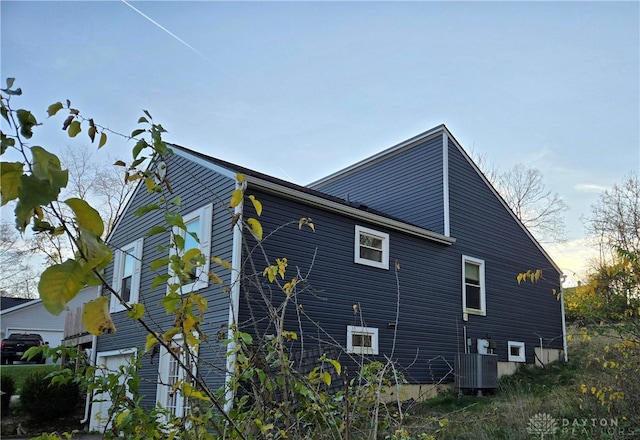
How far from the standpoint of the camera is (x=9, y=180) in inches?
33.8

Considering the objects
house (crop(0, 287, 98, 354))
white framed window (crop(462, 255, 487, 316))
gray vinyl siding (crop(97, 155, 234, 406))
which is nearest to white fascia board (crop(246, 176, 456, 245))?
gray vinyl siding (crop(97, 155, 234, 406))

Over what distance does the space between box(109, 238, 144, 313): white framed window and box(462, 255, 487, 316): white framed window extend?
8.85m

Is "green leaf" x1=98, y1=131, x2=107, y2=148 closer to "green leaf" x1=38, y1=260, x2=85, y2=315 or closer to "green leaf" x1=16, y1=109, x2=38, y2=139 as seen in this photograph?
"green leaf" x1=16, y1=109, x2=38, y2=139

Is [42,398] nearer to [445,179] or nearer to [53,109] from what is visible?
[445,179]

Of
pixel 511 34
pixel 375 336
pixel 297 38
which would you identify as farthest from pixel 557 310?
pixel 297 38

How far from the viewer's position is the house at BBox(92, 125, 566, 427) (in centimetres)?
1102

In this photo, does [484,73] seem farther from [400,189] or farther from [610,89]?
[400,189]

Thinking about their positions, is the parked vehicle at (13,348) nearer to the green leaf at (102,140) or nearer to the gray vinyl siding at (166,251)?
the gray vinyl siding at (166,251)

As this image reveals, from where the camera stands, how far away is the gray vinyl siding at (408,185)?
15.1 metres

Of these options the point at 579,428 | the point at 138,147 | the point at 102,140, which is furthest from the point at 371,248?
the point at 102,140

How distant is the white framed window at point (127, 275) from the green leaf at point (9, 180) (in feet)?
44.0

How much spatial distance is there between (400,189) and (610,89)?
6813 mm

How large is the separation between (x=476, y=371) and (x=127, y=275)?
376 inches

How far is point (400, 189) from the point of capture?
16062 millimetres
